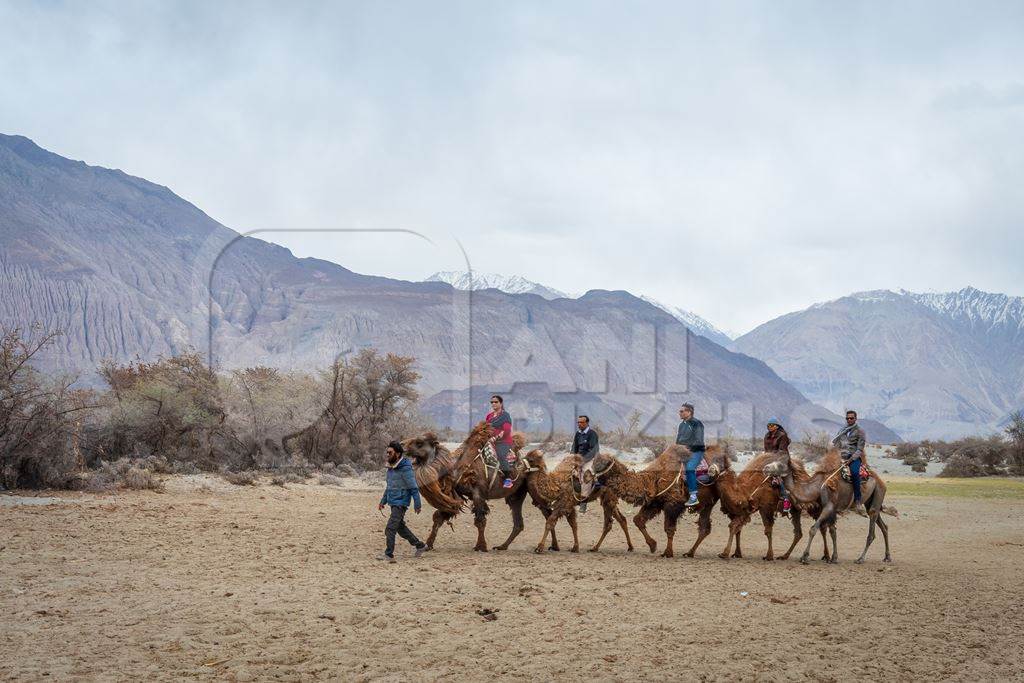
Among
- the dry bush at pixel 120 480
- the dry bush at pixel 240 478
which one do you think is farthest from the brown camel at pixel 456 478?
the dry bush at pixel 240 478

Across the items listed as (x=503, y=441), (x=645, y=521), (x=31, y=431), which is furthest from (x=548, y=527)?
(x=31, y=431)

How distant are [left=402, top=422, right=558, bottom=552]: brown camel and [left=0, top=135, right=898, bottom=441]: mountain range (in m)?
51.6

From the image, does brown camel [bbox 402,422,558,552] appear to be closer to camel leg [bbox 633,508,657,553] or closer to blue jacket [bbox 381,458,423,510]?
blue jacket [bbox 381,458,423,510]

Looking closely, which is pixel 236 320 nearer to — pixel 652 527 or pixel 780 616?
pixel 652 527

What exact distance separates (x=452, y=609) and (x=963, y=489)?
27.5 meters

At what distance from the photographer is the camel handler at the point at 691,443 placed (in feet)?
48.0

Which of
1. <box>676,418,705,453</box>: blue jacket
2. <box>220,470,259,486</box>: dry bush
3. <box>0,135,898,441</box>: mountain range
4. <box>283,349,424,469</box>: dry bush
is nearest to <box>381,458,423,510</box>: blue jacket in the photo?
<box>676,418,705,453</box>: blue jacket

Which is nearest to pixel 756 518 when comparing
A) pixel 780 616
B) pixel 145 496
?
pixel 780 616

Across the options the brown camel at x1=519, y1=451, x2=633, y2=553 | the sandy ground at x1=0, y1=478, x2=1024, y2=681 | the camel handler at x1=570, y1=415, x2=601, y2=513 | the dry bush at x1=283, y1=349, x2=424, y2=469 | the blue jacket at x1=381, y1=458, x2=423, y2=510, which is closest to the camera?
the sandy ground at x1=0, y1=478, x2=1024, y2=681

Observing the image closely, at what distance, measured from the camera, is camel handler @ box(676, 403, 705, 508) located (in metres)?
14.6

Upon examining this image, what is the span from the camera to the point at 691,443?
1488 centimetres

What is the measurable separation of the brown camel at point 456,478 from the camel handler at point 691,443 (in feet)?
8.16

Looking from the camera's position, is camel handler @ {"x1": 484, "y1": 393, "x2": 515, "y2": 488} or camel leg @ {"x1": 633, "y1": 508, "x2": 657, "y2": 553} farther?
camel leg @ {"x1": 633, "y1": 508, "x2": 657, "y2": 553}

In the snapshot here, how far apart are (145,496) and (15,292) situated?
85.4 meters
